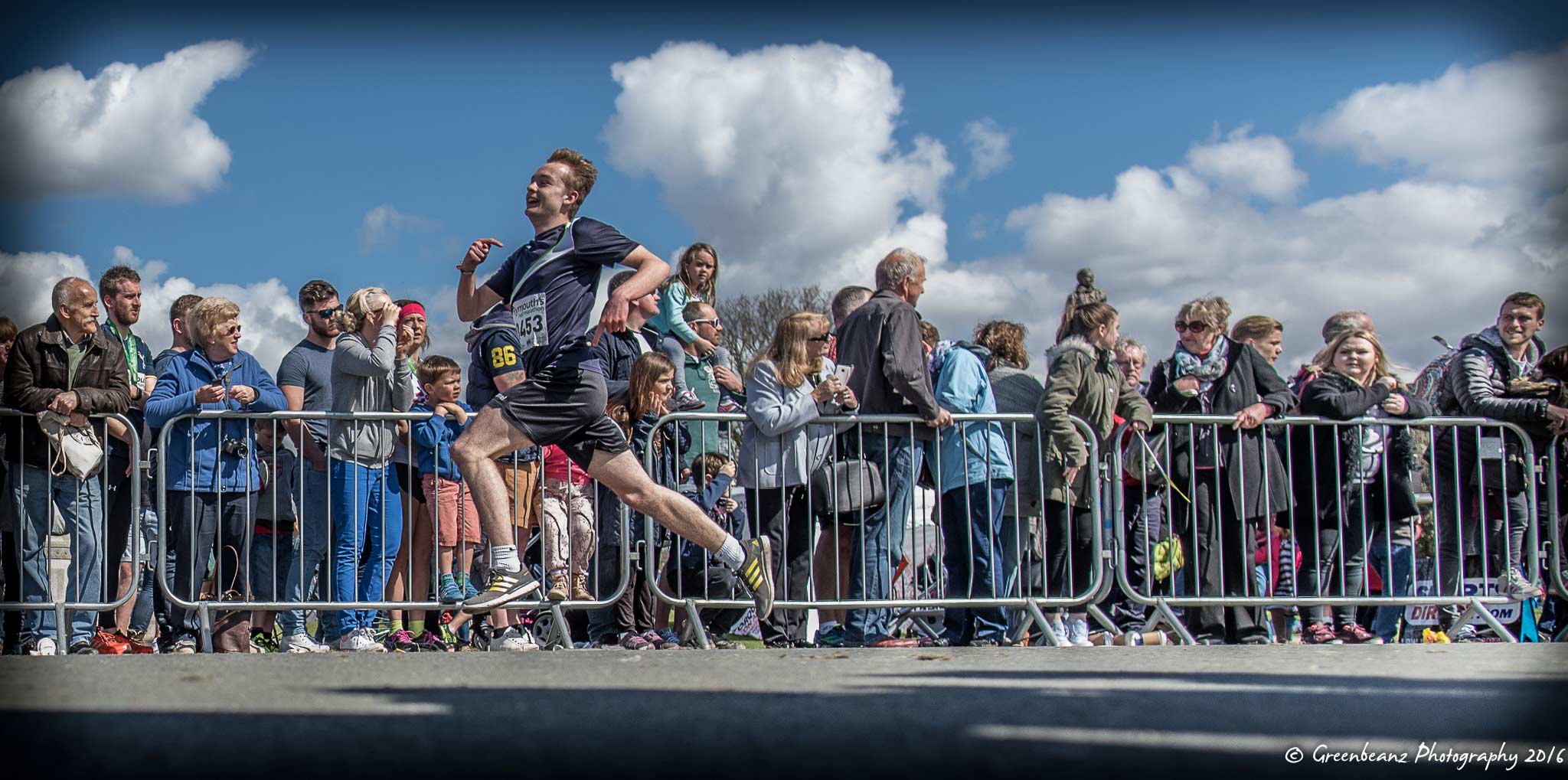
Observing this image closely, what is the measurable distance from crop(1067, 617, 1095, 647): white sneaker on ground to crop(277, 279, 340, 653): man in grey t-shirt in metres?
3.83

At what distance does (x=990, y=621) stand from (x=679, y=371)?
243 centimetres

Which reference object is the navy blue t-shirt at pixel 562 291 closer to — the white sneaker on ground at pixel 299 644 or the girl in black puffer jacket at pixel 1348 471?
the white sneaker on ground at pixel 299 644

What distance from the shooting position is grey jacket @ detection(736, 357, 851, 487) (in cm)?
775

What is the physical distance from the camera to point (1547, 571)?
855 cm

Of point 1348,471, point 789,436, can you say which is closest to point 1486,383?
point 1348,471

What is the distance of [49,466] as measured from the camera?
7.41 metres

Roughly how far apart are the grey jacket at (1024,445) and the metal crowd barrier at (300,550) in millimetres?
2078

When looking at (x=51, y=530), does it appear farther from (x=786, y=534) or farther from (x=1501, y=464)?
(x=1501, y=464)

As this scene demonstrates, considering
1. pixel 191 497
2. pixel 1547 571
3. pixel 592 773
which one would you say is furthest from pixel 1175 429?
pixel 592 773

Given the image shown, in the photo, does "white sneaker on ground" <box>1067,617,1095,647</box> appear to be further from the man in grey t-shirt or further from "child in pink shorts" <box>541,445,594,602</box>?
the man in grey t-shirt

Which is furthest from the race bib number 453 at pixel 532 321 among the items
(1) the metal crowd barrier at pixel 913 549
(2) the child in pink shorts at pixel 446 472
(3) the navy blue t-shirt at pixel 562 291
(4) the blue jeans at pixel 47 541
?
(4) the blue jeans at pixel 47 541

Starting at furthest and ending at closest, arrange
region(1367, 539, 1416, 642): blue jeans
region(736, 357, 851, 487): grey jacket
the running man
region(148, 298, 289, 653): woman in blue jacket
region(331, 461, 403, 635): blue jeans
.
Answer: region(1367, 539, 1416, 642): blue jeans < region(736, 357, 851, 487): grey jacket < region(331, 461, 403, 635): blue jeans < region(148, 298, 289, 653): woman in blue jacket < the running man

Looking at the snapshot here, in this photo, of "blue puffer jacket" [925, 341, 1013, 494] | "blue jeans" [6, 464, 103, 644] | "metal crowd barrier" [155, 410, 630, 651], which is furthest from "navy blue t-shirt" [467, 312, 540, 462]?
"blue puffer jacket" [925, 341, 1013, 494]

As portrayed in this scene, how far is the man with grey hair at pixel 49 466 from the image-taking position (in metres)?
7.37
